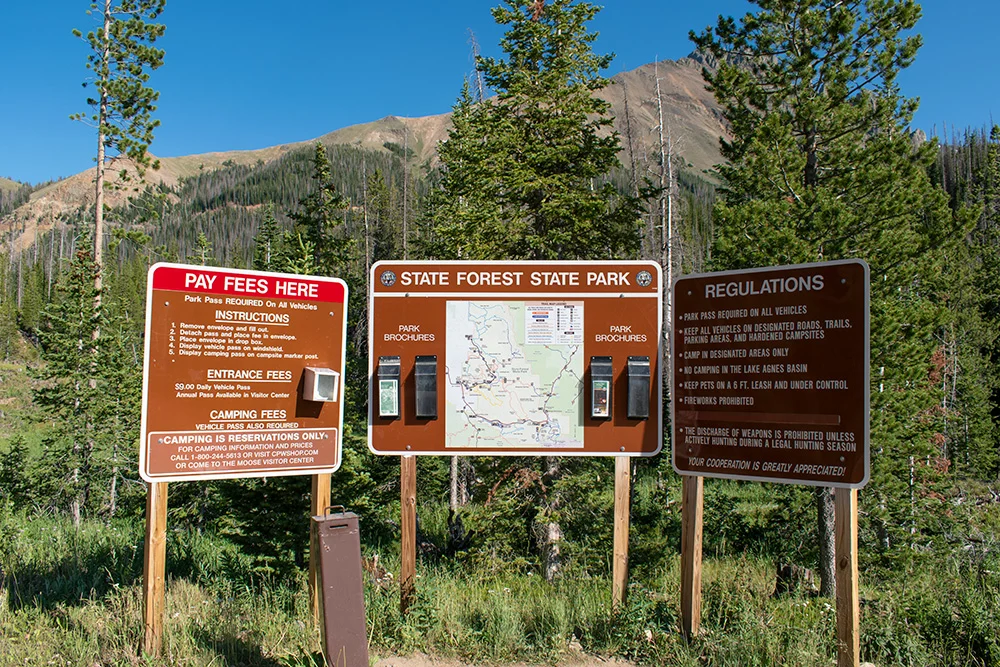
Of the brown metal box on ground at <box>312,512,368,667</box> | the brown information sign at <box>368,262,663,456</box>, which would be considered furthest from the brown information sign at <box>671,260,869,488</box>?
the brown metal box on ground at <box>312,512,368,667</box>

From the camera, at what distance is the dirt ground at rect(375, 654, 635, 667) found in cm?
482

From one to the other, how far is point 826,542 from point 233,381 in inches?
311

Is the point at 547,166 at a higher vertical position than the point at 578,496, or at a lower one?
higher

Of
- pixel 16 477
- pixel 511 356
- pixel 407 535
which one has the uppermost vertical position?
pixel 511 356

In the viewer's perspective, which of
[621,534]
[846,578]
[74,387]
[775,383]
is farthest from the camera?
[74,387]

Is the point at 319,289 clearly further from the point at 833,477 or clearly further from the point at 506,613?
the point at 833,477

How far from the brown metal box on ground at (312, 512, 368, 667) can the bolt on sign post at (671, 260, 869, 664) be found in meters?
2.34

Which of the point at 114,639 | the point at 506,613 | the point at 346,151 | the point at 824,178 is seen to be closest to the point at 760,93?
the point at 824,178

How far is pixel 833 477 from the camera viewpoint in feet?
14.4

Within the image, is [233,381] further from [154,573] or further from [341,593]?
[341,593]

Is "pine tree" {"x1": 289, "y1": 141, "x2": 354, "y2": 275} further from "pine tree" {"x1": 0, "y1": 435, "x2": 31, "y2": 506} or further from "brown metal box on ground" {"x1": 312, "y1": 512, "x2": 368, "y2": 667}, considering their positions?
"brown metal box on ground" {"x1": 312, "y1": 512, "x2": 368, "y2": 667}

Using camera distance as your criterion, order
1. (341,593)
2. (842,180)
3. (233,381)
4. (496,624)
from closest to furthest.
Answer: (341,593) < (233,381) < (496,624) < (842,180)

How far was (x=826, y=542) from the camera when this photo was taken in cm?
921

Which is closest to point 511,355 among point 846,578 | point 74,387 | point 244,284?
point 244,284
